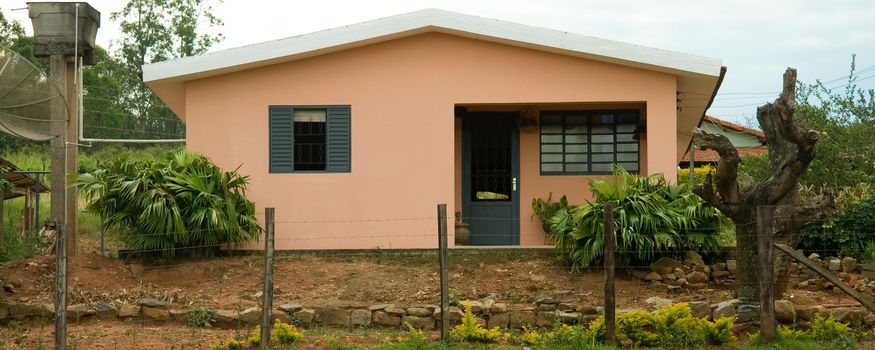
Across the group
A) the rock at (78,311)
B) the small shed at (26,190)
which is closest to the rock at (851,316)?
the rock at (78,311)

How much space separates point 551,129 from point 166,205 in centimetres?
641

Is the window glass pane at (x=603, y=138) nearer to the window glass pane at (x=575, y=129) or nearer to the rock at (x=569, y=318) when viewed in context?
the window glass pane at (x=575, y=129)

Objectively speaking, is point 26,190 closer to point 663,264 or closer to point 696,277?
point 663,264

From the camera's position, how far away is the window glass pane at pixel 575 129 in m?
17.0

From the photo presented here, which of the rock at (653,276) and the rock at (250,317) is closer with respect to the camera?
the rock at (250,317)

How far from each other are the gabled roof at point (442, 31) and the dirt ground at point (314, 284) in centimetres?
293

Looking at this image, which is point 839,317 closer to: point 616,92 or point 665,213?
point 665,213

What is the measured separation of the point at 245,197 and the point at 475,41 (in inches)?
166

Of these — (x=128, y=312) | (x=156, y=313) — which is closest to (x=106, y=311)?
(x=128, y=312)

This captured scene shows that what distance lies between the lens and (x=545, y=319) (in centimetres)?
1165

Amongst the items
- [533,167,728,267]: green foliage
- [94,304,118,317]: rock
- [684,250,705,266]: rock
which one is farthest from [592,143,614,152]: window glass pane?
[94,304,118,317]: rock

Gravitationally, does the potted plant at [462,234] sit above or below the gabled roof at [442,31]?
below

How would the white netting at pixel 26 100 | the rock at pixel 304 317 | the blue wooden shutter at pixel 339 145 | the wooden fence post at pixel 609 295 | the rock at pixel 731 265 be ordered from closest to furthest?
the wooden fence post at pixel 609 295, the rock at pixel 304 317, the white netting at pixel 26 100, the rock at pixel 731 265, the blue wooden shutter at pixel 339 145

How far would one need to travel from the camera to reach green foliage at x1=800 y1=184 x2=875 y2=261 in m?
14.5
